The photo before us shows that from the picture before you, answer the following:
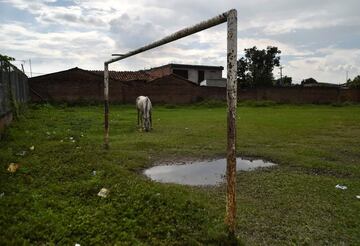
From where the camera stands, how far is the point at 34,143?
788cm

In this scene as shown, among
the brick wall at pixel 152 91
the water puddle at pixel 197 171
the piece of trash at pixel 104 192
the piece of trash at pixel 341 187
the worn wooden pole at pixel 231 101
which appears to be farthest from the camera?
the brick wall at pixel 152 91

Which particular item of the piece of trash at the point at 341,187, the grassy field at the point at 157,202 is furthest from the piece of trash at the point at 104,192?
the piece of trash at the point at 341,187

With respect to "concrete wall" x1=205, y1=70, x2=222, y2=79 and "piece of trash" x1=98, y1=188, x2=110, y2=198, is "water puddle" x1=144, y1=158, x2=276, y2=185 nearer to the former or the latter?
"piece of trash" x1=98, y1=188, x2=110, y2=198

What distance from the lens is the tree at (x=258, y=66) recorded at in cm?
4478

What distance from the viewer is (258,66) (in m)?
45.9

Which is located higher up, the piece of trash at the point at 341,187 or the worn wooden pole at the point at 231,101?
the worn wooden pole at the point at 231,101

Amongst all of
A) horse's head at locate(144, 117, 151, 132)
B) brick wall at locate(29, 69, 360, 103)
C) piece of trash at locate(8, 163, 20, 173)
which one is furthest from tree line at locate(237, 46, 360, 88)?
piece of trash at locate(8, 163, 20, 173)

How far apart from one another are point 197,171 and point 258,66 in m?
41.4

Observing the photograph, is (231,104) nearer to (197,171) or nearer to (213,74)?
(197,171)

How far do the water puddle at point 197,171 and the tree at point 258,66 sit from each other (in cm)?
3793

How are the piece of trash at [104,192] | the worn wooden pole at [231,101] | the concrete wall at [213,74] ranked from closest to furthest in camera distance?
the worn wooden pole at [231,101] < the piece of trash at [104,192] < the concrete wall at [213,74]

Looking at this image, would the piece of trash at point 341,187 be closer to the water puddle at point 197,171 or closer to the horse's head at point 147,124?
the water puddle at point 197,171

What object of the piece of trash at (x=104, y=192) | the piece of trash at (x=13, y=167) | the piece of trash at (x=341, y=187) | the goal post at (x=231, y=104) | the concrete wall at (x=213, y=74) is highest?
the concrete wall at (x=213, y=74)

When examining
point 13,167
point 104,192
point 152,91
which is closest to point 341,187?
point 104,192
